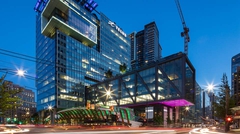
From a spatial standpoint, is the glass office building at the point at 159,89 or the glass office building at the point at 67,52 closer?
the glass office building at the point at 159,89

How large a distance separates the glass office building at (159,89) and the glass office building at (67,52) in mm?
19299

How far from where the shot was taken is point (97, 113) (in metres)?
52.7

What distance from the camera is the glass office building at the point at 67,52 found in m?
95.9

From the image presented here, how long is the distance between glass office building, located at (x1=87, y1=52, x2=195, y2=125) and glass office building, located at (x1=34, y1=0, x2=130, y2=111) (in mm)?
19299

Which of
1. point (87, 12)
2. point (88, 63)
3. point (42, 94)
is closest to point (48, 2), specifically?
point (87, 12)

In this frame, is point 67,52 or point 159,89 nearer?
point 159,89

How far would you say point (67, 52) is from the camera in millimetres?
101000

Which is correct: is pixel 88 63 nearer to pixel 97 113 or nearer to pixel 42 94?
pixel 42 94

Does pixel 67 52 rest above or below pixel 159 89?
above

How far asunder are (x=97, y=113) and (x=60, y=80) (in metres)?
48.5

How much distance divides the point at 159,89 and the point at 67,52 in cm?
5636

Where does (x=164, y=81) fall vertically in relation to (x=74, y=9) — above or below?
below

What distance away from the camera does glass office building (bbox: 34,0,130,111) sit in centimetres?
9594

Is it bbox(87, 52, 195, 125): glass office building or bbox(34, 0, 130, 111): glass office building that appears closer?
bbox(87, 52, 195, 125): glass office building
